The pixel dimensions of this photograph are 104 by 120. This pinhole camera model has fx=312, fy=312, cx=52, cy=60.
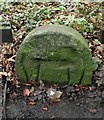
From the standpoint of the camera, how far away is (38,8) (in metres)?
6.43

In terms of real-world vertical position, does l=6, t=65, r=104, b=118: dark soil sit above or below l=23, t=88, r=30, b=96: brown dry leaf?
below

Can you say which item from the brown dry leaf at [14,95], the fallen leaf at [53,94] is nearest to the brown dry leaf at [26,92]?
the brown dry leaf at [14,95]

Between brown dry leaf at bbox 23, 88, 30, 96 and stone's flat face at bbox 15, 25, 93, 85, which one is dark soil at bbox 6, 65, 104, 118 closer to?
brown dry leaf at bbox 23, 88, 30, 96

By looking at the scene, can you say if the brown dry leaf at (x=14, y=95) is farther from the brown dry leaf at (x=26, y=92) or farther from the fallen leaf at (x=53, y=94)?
the fallen leaf at (x=53, y=94)

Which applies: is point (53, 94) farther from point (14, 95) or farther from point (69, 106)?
point (14, 95)

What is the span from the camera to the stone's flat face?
4.04 meters

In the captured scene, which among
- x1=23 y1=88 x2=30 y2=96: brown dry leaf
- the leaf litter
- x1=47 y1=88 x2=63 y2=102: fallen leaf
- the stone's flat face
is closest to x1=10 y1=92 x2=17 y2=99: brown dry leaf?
the leaf litter

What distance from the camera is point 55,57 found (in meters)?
4.18

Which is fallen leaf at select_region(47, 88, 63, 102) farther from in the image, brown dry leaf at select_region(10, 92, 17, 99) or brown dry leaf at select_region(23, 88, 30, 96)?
brown dry leaf at select_region(10, 92, 17, 99)

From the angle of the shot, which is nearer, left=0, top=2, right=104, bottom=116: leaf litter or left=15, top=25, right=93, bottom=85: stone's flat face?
left=15, top=25, right=93, bottom=85: stone's flat face

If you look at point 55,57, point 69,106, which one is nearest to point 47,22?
point 55,57

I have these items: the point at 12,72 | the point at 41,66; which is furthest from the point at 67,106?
the point at 12,72

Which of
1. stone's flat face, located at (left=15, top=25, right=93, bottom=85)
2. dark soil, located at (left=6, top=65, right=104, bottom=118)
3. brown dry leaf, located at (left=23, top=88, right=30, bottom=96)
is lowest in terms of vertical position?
dark soil, located at (left=6, top=65, right=104, bottom=118)

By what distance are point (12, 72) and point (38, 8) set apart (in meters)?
2.25
